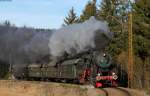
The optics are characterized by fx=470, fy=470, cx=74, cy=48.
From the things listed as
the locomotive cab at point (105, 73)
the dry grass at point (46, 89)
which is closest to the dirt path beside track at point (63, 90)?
the dry grass at point (46, 89)

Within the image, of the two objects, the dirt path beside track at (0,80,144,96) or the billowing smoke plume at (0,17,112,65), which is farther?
the billowing smoke plume at (0,17,112,65)

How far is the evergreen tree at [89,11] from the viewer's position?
73463mm

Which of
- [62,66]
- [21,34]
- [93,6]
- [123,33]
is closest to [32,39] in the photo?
[21,34]

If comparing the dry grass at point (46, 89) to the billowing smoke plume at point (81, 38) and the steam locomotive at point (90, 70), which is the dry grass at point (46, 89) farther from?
the billowing smoke plume at point (81, 38)

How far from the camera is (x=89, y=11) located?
74.8 metres

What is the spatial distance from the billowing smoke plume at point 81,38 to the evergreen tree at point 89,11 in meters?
29.4

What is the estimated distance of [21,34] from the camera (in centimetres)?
5072

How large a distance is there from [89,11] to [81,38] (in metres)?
35.4

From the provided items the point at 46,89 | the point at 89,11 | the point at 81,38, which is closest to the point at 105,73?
the point at 81,38

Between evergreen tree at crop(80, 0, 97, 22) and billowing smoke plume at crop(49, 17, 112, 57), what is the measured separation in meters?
29.4

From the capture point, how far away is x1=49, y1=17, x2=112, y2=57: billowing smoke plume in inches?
1560

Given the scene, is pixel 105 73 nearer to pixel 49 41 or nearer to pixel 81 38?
pixel 81 38

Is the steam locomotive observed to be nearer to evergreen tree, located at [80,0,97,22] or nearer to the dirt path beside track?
the dirt path beside track

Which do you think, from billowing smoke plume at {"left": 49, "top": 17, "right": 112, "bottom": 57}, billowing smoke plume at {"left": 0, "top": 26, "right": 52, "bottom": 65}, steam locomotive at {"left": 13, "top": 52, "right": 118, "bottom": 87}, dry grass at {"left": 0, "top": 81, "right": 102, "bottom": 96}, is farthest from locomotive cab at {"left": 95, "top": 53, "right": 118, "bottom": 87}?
billowing smoke plume at {"left": 0, "top": 26, "right": 52, "bottom": 65}
